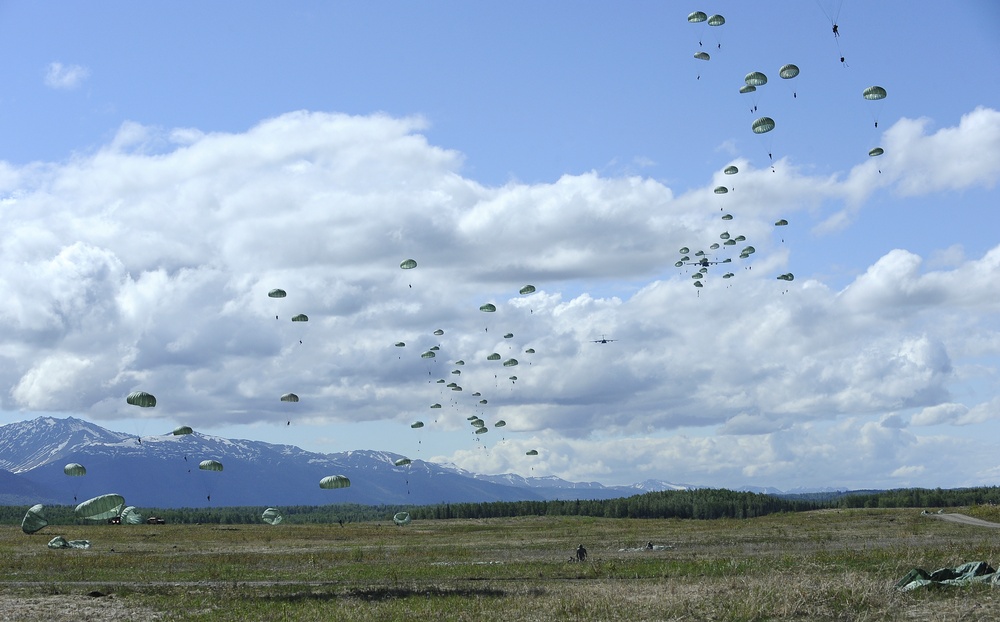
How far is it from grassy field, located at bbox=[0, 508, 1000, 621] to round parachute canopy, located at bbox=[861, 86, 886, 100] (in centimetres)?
3020

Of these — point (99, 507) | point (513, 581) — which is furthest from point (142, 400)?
point (513, 581)

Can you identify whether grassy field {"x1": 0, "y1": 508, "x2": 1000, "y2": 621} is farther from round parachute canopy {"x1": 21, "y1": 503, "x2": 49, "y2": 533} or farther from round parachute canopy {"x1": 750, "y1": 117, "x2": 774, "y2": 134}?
round parachute canopy {"x1": 750, "y1": 117, "x2": 774, "y2": 134}

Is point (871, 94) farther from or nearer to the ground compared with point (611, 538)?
farther from the ground

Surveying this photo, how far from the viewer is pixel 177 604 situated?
3728 centimetres

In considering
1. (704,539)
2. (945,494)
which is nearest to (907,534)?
(704,539)

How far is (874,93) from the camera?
208 feet

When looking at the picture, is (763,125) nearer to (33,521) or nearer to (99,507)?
(99,507)

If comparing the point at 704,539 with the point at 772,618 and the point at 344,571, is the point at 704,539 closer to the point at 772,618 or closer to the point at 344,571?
the point at 344,571

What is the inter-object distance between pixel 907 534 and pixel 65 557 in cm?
6613

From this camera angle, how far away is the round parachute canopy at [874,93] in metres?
63.5

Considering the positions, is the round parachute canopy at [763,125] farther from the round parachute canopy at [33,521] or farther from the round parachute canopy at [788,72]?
the round parachute canopy at [33,521]

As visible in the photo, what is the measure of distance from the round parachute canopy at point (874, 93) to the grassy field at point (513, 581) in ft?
99.1

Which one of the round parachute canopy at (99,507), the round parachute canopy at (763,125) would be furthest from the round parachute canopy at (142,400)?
the round parachute canopy at (763,125)

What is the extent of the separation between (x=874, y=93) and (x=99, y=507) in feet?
208
